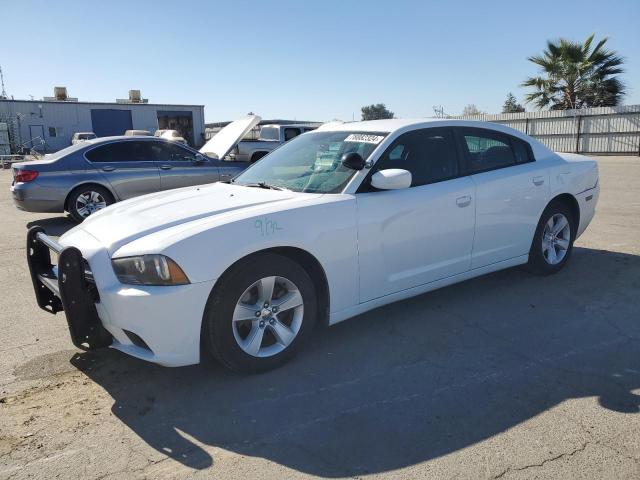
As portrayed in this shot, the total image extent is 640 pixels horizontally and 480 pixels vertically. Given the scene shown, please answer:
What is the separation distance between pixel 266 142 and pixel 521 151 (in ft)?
31.5

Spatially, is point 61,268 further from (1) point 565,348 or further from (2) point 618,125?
(2) point 618,125

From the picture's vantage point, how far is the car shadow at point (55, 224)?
29.3 ft

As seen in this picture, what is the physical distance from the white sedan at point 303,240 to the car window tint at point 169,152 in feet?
18.2

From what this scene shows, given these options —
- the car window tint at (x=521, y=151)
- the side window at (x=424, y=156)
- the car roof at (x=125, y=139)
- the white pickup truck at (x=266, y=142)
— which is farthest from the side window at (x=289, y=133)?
the side window at (x=424, y=156)

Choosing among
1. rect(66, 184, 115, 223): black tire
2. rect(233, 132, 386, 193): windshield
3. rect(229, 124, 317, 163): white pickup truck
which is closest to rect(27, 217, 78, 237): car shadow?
rect(66, 184, 115, 223): black tire

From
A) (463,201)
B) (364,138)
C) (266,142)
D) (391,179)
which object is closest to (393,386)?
(391,179)

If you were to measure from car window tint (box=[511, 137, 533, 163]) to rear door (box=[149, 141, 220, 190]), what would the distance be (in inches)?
250

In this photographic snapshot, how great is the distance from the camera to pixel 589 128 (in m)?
26.9

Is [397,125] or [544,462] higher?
[397,125]

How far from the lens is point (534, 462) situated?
254 cm

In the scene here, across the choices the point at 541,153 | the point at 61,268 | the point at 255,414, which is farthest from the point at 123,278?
the point at 541,153

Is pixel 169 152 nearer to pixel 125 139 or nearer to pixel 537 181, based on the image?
pixel 125 139

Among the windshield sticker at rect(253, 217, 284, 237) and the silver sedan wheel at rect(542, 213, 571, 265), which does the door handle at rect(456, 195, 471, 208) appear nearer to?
the silver sedan wheel at rect(542, 213, 571, 265)

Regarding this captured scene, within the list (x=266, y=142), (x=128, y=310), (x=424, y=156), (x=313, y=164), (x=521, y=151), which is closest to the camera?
(x=128, y=310)
